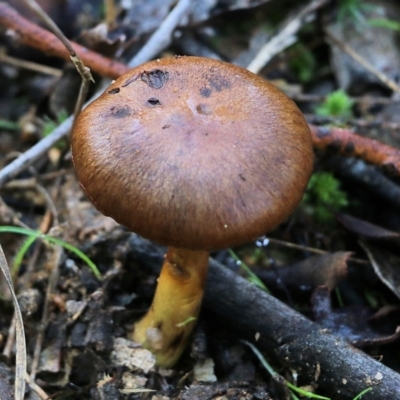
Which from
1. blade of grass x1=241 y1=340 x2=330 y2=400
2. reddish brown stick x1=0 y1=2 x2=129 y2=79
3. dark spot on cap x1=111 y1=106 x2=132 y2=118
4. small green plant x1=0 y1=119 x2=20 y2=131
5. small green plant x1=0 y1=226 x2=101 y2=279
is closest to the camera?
dark spot on cap x1=111 y1=106 x2=132 y2=118

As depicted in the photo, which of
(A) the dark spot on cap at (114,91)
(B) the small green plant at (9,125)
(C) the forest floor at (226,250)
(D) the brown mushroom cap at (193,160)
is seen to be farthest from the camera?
(B) the small green plant at (9,125)

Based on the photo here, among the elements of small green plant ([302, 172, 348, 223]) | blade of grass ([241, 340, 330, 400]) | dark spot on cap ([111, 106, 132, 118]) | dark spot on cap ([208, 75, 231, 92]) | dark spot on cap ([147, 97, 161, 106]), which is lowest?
blade of grass ([241, 340, 330, 400])

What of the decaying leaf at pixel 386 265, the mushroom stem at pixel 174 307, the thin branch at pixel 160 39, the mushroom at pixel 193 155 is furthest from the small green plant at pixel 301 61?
the mushroom stem at pixel 174 307

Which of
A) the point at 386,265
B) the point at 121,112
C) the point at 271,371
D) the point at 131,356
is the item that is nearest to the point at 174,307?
the point at 131,356

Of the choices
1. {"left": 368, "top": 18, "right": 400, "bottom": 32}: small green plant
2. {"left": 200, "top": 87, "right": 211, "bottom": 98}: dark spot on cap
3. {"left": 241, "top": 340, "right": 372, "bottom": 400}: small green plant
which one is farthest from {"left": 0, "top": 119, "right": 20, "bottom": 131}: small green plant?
{"left": 368, "top": 18, "right": 400, "bottom": 32}: small green plant

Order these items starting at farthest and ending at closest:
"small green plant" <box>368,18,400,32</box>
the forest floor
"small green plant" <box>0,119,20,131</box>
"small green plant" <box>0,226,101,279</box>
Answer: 1. "small green plant" <box>368,18,400,32</box>
2. "small green plant" <box>0,119,20,131</box>
3. "small green plant" <box>0,226,101,279</box>
4. the forest floor

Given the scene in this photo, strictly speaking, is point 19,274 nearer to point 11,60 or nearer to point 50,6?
point 11,60

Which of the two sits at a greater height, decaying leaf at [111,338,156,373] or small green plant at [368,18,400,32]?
small green plant at [368,18,400,32]

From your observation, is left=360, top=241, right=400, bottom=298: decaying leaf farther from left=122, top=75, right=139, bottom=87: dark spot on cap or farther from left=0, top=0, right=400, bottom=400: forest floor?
left=122, top=75, right=139, bottom=87: dark spot on cap

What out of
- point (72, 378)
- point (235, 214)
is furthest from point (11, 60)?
point (235, 214)

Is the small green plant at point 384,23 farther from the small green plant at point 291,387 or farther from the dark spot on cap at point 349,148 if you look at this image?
the small green plant at point 291,387
